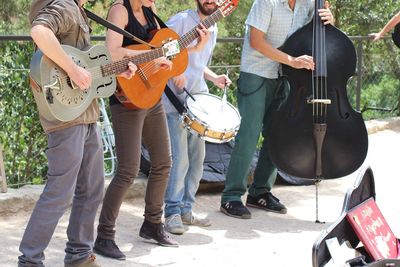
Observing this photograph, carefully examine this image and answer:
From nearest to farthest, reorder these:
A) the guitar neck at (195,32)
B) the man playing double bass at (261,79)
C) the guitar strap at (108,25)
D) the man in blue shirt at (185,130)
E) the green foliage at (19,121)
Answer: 1. the guitar strap at (108,25)
2. the guitar neck at (195,32)
3. the man in blue shirt at (185,130)
4. the man playing double bass at (261,79)
5. the green foliage at (19,121)

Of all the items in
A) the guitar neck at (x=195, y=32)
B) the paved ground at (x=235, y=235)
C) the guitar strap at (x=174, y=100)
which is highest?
the guitar neck at (x=195, y=32)

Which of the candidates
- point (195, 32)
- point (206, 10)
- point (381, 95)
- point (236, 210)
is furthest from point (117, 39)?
point (381, 95)

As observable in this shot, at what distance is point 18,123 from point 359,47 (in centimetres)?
451

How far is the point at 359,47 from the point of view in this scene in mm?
9430

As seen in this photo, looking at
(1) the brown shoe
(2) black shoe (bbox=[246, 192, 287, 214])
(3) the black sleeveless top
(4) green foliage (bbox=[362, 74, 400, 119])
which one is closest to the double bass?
Result: (2) black shoe (bbox=[246, 192, 287, 214])

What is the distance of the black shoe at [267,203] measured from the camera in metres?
6.20

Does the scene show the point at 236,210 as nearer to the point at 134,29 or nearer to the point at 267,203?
the point at 267,203

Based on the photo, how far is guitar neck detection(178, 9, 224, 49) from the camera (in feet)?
16.5

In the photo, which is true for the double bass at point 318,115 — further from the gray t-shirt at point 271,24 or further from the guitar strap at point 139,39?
the guitar strap at point 139,39

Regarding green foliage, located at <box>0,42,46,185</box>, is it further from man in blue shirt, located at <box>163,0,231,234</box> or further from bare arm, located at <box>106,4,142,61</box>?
bare arm, located at <box>106,4,142,61</box>

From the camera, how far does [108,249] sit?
4797mm

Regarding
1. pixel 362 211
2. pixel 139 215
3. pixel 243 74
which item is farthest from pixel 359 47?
pixel 362 211

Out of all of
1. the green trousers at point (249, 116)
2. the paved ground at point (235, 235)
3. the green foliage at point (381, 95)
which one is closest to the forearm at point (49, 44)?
the paved ground at point (235, 235)

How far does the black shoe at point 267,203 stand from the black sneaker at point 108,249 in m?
1.67
